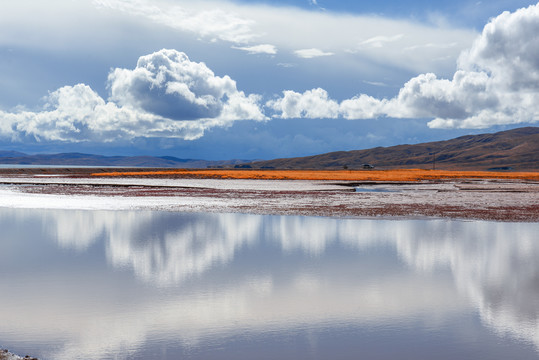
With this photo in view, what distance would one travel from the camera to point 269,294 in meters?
12.8

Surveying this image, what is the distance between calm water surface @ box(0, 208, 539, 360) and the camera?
931 cm

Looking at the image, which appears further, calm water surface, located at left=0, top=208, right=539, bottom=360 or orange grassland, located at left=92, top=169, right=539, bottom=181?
orange grassland, located at left=92, top=169, right=539, bottom=181

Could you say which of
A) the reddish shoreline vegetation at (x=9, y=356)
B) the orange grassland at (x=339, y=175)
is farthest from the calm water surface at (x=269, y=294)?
the orange grassland at (x=339, y=175)

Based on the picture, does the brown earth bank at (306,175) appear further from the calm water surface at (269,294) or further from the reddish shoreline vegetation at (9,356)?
the reddish shoreline vegetation at (9,356)

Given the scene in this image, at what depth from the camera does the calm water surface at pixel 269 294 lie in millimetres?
9312

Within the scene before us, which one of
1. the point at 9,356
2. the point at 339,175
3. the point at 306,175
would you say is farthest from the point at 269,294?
the point at 306,175

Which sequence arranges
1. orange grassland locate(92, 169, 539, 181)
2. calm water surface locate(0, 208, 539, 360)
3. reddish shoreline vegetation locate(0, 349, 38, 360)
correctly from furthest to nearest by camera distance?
1. orange grassland locate(92, 169, 539, 181)
2. calm water surface locate(0, 208, 539, 360)
3. reddish shoreline vegetation locate(0, 349, 38, 360)

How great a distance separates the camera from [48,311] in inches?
441

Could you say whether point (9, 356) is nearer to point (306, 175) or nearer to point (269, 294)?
point (269, 294)

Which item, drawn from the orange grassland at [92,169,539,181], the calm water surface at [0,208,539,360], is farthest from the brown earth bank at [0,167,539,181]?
the calm water surface at [0,208,539,360]

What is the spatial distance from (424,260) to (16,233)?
59.2 feet

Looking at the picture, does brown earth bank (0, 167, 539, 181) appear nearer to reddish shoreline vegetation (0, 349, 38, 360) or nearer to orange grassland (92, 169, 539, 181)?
orange grassland (92, 169, 539, 181)

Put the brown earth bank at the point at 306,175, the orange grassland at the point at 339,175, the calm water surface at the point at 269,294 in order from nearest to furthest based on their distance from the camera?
1. the calm water surface at the point at 269,294
2. the orange grassland at the point at 339,175
3. the brown earth bank at the point at 306,175

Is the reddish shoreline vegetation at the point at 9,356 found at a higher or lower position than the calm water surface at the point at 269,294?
higher
